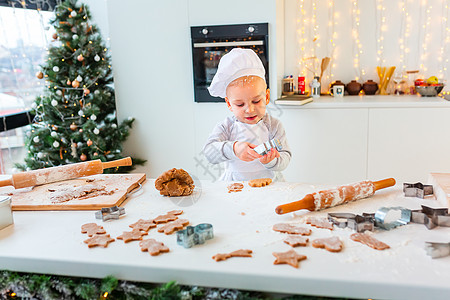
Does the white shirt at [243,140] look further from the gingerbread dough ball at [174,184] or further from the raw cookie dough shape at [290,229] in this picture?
the raw cookie dough shape at [290,229]

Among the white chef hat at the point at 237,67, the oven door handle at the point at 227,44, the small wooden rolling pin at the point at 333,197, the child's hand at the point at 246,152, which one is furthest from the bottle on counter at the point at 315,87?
the small wooden rolling pin at the point at 333,197

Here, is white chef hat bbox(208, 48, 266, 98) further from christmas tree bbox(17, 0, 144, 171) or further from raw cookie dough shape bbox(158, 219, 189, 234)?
christmas tree bbox(17, 0, 144, 171)

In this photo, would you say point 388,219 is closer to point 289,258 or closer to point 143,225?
point 289,258

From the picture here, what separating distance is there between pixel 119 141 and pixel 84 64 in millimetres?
641

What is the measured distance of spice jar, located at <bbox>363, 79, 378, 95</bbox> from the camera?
3.24 meters

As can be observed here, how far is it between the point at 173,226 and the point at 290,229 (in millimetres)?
314

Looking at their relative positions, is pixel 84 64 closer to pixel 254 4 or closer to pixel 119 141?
pixel 119 141

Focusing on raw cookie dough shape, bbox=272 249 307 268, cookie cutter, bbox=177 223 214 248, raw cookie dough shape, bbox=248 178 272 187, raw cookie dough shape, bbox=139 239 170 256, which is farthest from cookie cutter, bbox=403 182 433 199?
raw cookie dough shape, bbox=139 239 170 256

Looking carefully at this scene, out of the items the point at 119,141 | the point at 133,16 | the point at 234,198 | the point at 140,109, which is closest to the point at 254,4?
the point at 133,16

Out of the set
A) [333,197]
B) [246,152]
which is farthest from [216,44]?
[333,197]

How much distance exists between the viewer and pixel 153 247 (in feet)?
3.32

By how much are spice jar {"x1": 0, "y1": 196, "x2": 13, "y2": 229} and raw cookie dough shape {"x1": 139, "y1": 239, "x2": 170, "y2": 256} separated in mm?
445

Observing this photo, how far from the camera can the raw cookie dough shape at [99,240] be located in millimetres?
1049

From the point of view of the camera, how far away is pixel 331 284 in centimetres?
85
